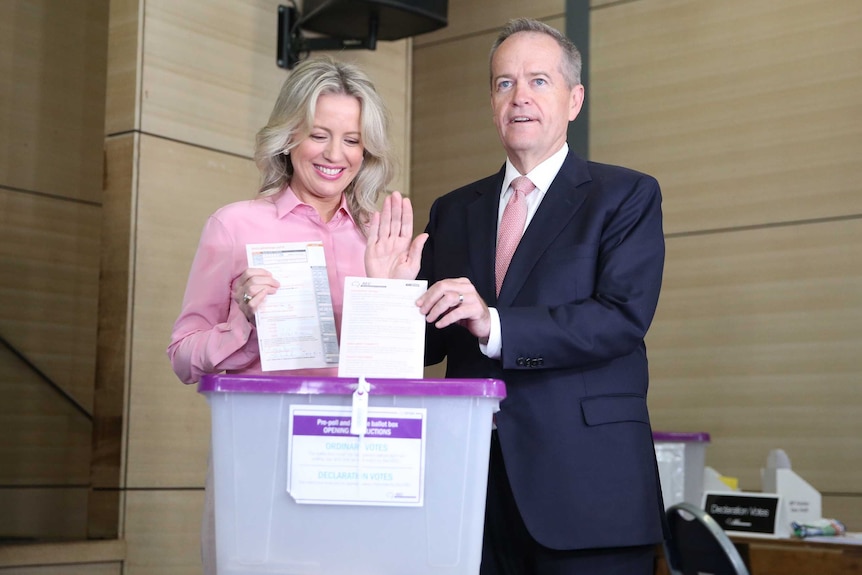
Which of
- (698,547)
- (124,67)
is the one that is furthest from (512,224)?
(124,67)

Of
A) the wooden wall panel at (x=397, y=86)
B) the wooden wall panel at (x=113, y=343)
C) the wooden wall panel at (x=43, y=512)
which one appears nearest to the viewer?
the wooden wall panel at (x=113, y=343)

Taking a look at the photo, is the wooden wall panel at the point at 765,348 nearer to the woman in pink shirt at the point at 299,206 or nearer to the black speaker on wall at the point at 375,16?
the black speaker on wall at the point at 375,16

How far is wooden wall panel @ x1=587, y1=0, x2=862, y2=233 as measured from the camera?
3699 millimetres

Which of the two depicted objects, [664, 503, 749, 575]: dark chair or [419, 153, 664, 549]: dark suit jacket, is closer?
[419, 153, 664, 549]: dark suit jacket

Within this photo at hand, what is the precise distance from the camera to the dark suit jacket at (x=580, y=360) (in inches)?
69.0

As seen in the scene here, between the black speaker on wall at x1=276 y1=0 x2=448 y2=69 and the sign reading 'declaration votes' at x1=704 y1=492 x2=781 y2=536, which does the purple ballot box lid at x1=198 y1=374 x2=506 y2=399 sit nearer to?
the sign reading 'declaration votes' at x1=704 y1=492 x2=781 y2=536

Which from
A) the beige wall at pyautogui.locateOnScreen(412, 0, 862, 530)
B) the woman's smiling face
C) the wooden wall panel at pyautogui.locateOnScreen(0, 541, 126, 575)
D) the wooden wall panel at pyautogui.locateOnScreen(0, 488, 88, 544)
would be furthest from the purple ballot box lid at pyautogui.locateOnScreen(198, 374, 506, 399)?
the wooden wall panel at pyautogui.locateOnScreen(0, 488, 88, 544)

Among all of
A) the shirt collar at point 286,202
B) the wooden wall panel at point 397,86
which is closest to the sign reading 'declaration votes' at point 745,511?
the shirt collar at point 286,202

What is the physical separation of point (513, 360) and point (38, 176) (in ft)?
9.90

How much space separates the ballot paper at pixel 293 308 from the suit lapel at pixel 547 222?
1.09ft

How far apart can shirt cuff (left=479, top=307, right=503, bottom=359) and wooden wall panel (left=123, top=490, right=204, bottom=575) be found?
2.16 meters

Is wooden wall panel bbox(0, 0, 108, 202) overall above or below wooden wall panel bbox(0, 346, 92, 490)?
above

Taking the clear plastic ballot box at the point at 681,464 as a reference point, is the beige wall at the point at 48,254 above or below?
above

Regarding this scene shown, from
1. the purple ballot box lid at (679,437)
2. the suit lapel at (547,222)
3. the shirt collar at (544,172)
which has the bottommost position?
the purple ballot box lid at (679,437)
